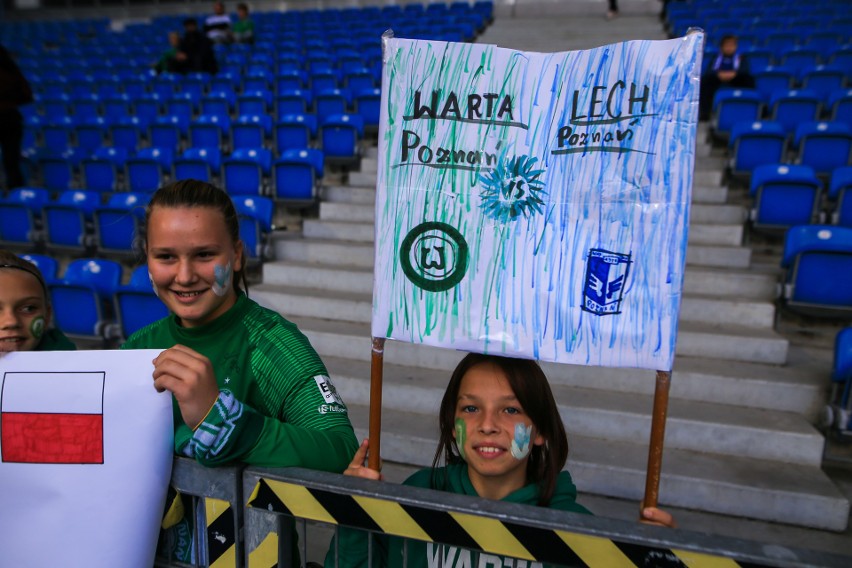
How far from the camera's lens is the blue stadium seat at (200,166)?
5.96 metres

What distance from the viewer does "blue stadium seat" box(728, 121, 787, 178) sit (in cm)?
534

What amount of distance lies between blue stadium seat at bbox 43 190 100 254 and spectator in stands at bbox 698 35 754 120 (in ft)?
23.7

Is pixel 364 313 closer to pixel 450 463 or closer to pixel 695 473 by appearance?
pixel 695 473

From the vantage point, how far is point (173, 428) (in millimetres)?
1103

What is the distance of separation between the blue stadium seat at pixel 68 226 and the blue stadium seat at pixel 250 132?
202cm

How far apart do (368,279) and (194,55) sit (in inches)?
310

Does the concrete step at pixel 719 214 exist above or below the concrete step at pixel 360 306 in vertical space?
above

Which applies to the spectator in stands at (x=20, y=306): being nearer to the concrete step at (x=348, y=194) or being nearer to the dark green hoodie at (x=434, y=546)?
the dark green hoodie at (x=434, y=546)

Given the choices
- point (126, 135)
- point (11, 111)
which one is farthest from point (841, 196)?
point (11, 111)

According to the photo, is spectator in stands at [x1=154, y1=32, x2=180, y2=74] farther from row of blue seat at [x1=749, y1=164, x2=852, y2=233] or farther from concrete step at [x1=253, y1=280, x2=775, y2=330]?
row of blue seat at [x1=749, y1=164, x2=852, y2=233]

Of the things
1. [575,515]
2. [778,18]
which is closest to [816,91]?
[778,18]

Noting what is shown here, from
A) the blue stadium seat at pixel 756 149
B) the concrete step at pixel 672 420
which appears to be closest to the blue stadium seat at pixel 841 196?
the blue stadium seat at pixel 756 149

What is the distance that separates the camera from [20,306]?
55.5 inches

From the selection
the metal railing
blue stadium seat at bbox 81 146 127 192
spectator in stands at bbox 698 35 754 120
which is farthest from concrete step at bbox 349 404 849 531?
spectator in stands at bbox 698 35 754 120
